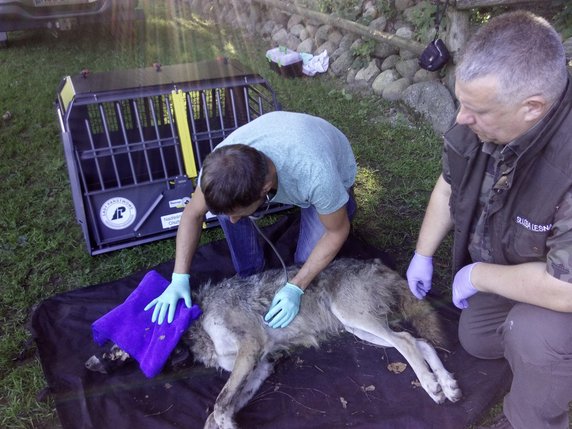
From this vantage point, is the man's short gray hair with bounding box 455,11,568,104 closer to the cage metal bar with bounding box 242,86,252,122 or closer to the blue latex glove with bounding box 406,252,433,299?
the blue latex glove with bounding box 406,252,433,299

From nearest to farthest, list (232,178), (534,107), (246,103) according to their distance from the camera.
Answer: (534,107), (232,178), (246,103)

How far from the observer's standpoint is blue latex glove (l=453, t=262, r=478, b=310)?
9.24 feet

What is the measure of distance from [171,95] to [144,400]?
240cm

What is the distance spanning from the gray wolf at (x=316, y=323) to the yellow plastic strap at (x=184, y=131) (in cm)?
123

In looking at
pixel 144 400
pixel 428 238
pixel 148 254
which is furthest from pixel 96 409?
pixel 428 238

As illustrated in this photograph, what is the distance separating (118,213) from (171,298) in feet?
4.31

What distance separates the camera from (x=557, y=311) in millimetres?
2424

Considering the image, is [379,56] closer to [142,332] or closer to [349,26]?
[349,26]

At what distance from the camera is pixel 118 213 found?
14.1ft

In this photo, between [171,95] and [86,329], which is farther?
[171,95]

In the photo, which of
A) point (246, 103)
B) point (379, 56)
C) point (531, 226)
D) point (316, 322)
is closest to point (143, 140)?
point (246, 103)

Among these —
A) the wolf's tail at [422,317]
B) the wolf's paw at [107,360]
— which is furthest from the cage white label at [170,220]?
the wolf's tail at [422,317]

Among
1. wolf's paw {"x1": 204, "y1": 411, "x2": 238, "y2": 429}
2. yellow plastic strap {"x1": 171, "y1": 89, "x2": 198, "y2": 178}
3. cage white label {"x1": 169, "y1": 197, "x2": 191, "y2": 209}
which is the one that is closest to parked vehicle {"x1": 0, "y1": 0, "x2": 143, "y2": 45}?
→ yellow plastic strap {"x1": 171, "y1": 89, "x2": 198, "y2": 178}

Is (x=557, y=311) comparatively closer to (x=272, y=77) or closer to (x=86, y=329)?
(x=86, y=329)
